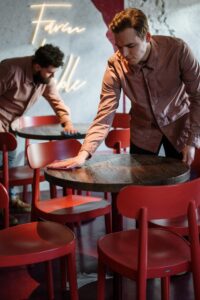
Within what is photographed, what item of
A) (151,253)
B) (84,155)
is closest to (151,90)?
(84,155)

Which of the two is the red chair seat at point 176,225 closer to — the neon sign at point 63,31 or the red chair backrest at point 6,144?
the red chair backrest at point 6,144

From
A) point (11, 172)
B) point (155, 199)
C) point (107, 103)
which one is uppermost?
point (107, 103)

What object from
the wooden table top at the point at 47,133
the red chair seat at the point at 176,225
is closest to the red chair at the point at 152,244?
the red chair seat at the point at 176,225

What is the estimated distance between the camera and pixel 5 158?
3205mm

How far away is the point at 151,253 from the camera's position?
1.85 metres

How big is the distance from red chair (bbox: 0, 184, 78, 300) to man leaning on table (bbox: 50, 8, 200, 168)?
1.07 ft

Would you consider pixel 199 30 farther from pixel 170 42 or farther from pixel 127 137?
pixel 170 42

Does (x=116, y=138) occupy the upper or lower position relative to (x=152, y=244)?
upper

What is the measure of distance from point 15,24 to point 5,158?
1877mm

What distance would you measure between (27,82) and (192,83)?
5.34ft

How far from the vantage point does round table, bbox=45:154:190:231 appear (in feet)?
6.07

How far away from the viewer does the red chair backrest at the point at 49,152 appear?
264cm

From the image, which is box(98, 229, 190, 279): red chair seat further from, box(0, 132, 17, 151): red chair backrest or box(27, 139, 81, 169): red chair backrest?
box(0, 132, 17, 151): red chair backrest

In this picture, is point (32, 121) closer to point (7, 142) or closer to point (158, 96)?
point (7, 142)
